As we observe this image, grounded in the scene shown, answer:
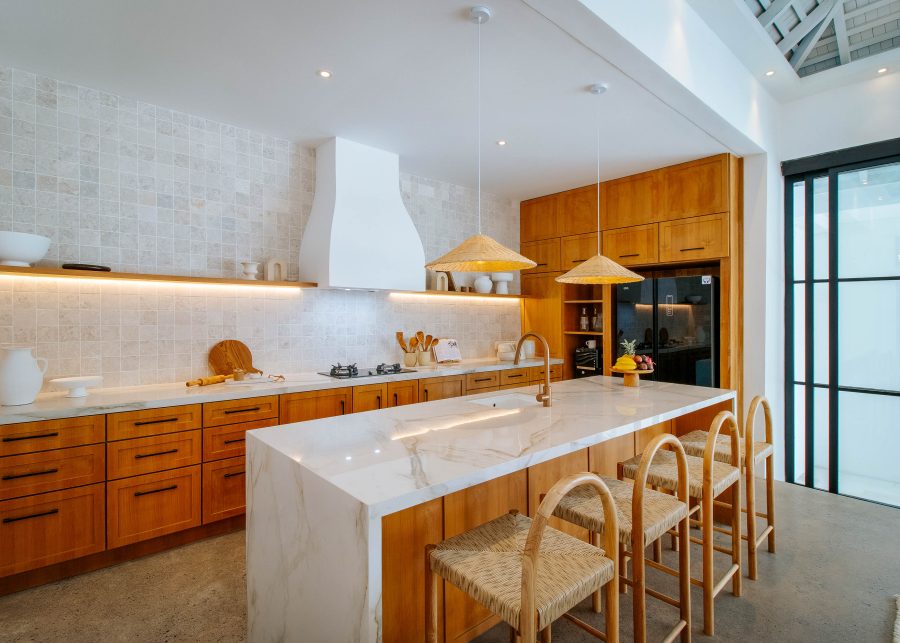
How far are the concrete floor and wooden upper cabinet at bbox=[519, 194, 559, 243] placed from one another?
343cm

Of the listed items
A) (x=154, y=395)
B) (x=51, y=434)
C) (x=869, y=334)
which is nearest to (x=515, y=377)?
(x=869, y=334)

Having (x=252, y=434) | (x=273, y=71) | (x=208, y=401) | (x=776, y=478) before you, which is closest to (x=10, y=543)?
(x=208, y=401)

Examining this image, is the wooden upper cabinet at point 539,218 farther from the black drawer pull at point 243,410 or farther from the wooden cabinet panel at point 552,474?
the black drawer pull at point 243,410

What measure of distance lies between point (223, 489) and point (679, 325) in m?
3.64

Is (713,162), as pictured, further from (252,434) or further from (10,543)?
(10,543)

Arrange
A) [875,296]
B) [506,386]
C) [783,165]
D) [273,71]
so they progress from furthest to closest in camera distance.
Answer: [506,386], [783,165], [875,296], [273,71]

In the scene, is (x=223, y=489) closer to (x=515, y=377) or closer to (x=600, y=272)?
(x=600, y=272)

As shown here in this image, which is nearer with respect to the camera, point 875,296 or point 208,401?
point 208,401

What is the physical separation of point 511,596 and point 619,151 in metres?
3.60

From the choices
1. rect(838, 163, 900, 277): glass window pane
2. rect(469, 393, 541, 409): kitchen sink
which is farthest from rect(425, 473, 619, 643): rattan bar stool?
rect(838, 163, 900, 277): glass window pane

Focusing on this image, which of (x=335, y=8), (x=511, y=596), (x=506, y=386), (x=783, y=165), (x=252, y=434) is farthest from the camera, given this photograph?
(x=506, y=386)

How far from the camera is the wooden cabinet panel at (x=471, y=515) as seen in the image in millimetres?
1725

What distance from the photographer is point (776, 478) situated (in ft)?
12.6

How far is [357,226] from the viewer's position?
3.63 meters
